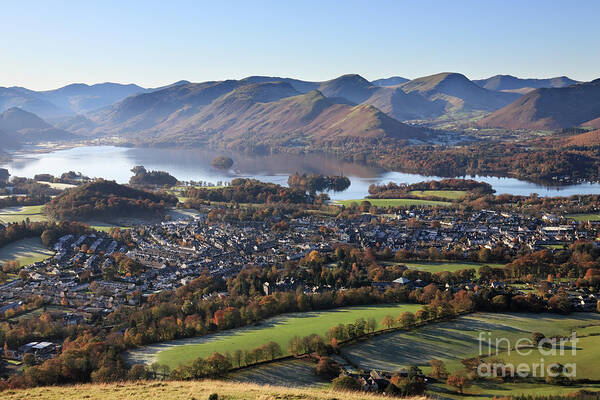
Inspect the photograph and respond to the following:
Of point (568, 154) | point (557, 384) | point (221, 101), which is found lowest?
point (557, 384)

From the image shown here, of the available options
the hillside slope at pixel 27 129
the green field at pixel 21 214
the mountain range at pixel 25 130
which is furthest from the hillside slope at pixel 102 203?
the hillside slope at pixel 27 129

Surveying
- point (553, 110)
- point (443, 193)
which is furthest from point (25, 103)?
point (443, 193)

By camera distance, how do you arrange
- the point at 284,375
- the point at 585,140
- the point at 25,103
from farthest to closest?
the point at 25,103 → the point at 585,140 → the point at 284,375

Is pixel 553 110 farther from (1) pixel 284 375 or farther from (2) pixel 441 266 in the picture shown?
(1) pixel 284 375

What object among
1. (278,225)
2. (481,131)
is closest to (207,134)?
(481,131)

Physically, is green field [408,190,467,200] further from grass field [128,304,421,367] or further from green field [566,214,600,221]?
grass field [128,304,421,367]

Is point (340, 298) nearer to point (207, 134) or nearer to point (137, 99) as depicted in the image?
point (207, 134)
